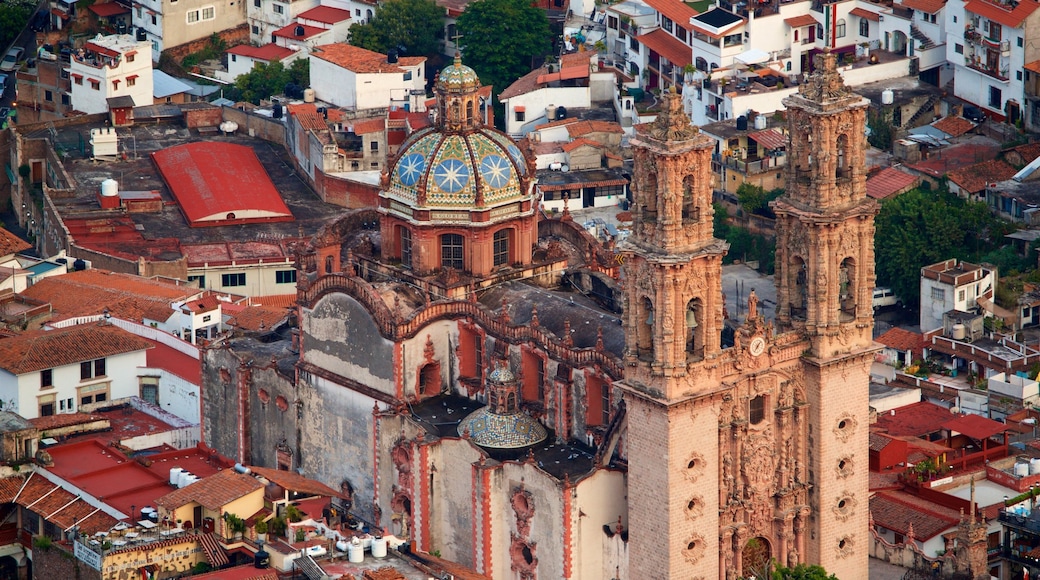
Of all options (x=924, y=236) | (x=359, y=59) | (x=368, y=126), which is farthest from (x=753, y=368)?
(x=359, y=59)

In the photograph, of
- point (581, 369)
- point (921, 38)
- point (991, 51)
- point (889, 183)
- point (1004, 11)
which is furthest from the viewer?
point (921, 38)

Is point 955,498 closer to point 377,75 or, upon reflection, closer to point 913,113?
point 913,113

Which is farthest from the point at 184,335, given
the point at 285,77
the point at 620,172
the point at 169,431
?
the point at 285,77

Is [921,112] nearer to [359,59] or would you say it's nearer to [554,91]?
[554,91]

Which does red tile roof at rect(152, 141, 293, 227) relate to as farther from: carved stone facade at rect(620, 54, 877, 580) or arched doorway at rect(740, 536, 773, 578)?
arched doorway at rect(740, 536, 773, 578)

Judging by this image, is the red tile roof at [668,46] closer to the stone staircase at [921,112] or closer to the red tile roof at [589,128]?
the red tile roof at [589,128]

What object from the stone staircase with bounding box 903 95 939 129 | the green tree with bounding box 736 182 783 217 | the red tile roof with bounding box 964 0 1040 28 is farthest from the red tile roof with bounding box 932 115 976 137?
the green tree with bounding box 736 182 783 217
